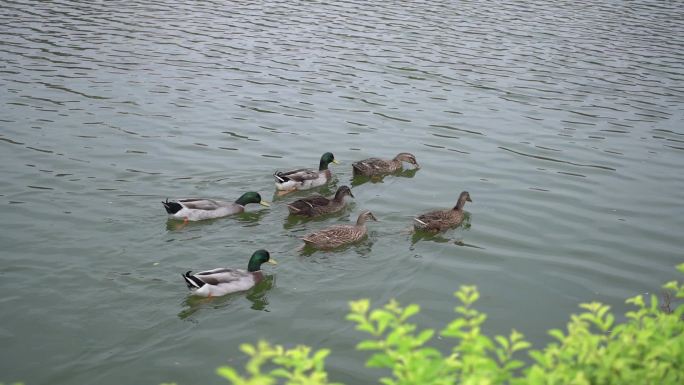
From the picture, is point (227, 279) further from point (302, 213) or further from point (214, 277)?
point (302, 213)

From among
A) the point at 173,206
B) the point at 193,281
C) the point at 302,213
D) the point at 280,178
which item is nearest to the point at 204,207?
the point at 173,206

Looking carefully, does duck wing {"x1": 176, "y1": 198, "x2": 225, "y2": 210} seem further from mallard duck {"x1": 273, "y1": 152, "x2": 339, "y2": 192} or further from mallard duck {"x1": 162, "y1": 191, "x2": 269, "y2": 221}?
mallard duck {"x1": 273, "y1": 152, "x2": 339, "y2": 192}

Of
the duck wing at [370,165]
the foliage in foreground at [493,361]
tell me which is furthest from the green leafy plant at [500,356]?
the duck wing at [370,165]

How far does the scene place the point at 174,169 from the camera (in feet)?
49.4

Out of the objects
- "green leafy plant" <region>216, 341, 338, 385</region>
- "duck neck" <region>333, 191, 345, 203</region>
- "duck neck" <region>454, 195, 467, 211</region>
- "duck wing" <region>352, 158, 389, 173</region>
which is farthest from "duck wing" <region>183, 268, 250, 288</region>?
"green leafy plant" <region>216, 341, 338, 385</region>

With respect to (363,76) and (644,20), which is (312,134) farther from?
(644,20)

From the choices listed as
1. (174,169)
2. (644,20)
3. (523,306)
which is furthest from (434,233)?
(644,20)

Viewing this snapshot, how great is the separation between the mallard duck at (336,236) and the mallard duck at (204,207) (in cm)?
185

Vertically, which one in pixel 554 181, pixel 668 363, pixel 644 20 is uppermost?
pixel 644 20

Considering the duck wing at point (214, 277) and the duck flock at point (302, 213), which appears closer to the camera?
the duck wing at point (214, 277)

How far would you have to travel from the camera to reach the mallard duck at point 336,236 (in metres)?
12.1

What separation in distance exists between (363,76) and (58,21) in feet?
38.5

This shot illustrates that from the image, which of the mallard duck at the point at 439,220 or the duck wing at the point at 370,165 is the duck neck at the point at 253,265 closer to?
the mallard duck at the point at 439,220

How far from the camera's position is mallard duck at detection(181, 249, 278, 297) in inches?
403
